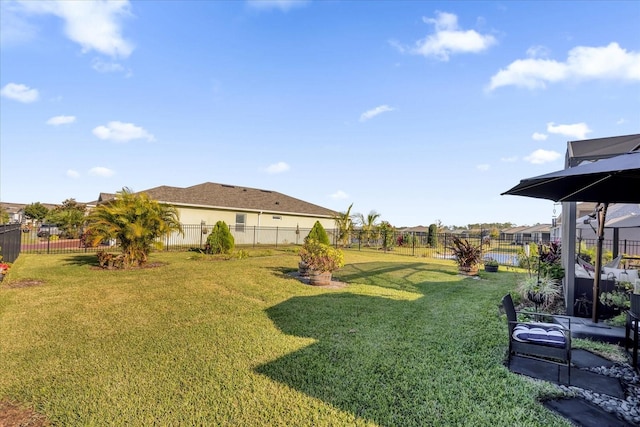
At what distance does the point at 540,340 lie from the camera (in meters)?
3.29

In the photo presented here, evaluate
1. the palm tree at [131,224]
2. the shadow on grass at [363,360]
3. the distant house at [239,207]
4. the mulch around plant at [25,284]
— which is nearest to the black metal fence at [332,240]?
the distant house at [239,207]

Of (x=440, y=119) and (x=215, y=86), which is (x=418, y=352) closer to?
(x=440, y=119)

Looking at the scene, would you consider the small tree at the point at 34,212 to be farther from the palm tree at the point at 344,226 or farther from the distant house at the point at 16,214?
the palm tree at the point at 344,226

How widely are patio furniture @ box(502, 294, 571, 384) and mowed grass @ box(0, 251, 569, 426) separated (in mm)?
370

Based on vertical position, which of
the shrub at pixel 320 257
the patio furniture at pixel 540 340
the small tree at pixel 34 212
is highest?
the small tree at pixel 34 212

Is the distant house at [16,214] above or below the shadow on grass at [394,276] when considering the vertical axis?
above

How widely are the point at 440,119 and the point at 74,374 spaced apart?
13.8 meters

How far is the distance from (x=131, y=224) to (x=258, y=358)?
8213 mm

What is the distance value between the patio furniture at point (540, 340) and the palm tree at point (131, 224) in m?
10.2

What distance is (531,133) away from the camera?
11414mm

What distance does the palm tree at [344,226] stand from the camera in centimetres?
2228

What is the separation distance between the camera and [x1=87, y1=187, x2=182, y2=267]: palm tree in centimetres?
945

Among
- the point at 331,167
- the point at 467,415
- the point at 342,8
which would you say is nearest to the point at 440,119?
the point at 342,8

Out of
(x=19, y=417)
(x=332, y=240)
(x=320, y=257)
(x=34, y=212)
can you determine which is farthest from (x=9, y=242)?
(x=34, y=212)
